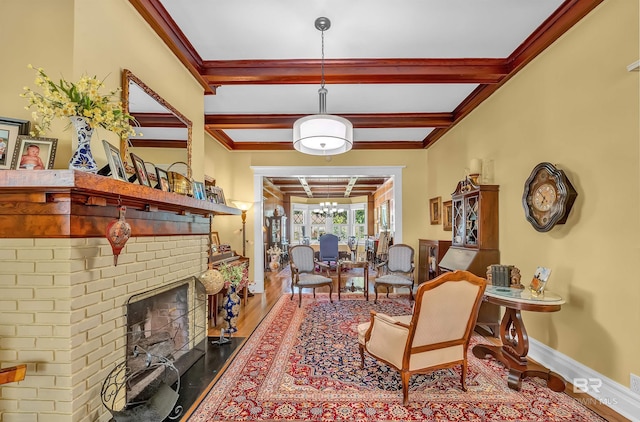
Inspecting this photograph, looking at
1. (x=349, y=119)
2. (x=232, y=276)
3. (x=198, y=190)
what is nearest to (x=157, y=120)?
(x=198, y=190)

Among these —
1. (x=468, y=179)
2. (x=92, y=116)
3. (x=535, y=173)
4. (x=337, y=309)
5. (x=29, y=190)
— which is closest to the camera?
(x=29, y=190)

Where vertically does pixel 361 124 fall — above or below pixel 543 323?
above

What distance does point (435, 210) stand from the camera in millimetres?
5559

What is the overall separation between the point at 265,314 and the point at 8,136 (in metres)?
3.52

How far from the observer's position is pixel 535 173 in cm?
282

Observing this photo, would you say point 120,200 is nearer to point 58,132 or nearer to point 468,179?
point 58,132

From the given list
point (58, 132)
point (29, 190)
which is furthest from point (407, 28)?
point (29, 190)

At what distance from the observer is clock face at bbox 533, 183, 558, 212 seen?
2.61 metres

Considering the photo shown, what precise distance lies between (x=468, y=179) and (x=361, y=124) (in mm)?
1773

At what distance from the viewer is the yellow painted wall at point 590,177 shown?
2.04 meters

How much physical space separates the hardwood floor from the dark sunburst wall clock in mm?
1304

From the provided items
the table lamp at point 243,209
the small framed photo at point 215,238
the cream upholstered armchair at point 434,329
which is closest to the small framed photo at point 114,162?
the cream upholstered armchair at point 434,329

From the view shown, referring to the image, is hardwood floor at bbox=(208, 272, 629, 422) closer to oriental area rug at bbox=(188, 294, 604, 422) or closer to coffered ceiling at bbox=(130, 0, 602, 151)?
oriental area rug at bbox=(188, 294, 604, 422)

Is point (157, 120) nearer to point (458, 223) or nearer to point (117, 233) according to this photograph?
point (117, 233)
